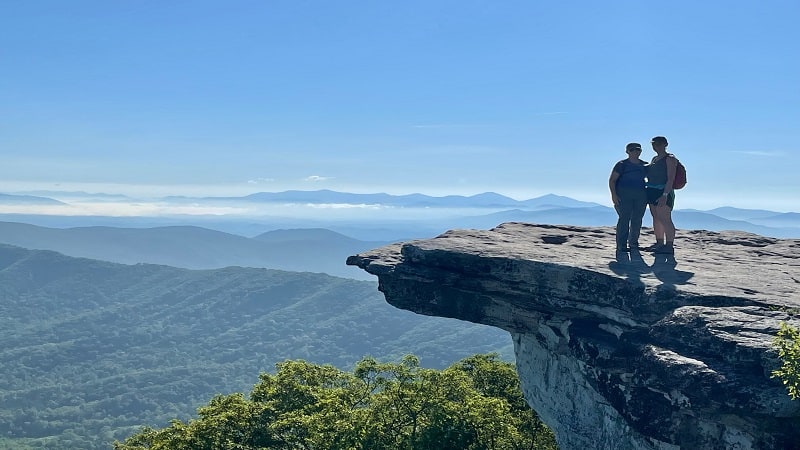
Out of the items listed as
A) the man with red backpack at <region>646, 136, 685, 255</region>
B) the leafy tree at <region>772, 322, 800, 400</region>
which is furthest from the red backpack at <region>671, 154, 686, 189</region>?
the leafy tree at <region>772, 322, 800, 400</region>

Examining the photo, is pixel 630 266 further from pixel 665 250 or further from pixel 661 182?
pixel 661 182

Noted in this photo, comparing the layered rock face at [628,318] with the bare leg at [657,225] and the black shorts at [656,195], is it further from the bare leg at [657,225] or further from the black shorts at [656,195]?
the black shorts at [656,195]

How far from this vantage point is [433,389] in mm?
30281

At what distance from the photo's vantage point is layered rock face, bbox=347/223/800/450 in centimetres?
1694

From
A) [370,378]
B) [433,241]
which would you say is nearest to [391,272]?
[433,241]

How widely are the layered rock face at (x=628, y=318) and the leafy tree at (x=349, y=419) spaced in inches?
147

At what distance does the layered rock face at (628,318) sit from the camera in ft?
55.6

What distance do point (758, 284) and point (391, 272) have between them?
1558 centimetres

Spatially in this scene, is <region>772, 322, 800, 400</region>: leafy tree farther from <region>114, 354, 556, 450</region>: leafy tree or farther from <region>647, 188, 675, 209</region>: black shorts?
<region>114, 354, 556, 450</region>: leafy tree

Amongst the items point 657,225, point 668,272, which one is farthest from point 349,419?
point 657,225

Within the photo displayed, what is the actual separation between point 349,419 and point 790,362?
18305 mm

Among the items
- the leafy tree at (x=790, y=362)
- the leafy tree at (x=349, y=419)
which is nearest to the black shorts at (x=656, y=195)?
the leafy tree at (x=790, y=362)

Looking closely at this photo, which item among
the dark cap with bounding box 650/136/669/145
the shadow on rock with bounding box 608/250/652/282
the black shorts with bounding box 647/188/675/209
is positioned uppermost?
the dark cap with bounding box 650/136/669/145

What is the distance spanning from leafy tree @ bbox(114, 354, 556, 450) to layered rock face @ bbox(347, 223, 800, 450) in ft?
12.2
